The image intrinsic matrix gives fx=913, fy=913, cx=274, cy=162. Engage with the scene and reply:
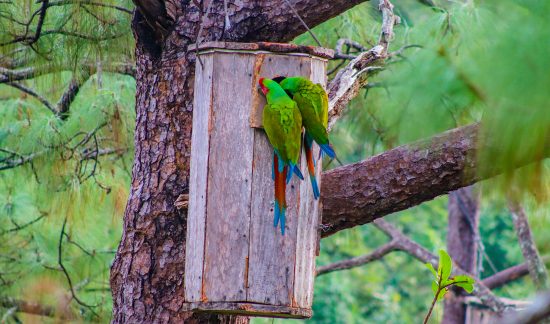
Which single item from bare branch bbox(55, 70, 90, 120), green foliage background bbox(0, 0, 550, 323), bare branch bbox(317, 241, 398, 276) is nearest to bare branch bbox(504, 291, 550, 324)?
green foliage background bbox(0, 0, 550, 323)

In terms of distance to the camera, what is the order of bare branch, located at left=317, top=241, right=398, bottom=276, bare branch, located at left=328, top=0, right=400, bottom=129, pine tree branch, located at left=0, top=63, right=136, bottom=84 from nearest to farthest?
bare branch, located at left=328, top=0, right=400, bottom=129 → pine tree branch, located at left=0, top=63, right=136, bottom=84 → bare branch, located at left=317, top=241, right=398, bottom=276

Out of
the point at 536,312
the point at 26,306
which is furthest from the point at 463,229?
the point at 536,312

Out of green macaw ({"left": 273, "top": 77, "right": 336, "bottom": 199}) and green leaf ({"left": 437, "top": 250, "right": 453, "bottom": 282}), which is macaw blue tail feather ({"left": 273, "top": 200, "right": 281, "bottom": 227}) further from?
green leaf ({"left": 437, "top": 250, "right": 453, "bottom": 282})

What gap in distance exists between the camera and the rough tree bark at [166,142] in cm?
268

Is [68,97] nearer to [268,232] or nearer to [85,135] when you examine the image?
[85,135]

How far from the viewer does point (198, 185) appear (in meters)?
2.46

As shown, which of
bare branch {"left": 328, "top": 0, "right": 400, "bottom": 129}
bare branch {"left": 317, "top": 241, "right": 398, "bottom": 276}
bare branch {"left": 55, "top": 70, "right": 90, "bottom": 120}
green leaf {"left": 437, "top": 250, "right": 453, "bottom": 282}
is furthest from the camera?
bare branch {"left": 317, "top": 241, "right": 398, "bottom": 276}

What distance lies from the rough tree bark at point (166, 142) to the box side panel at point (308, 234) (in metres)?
0.32

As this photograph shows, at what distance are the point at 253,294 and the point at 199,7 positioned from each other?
915 mm

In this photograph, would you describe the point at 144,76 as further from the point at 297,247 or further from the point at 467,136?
the point at 467,136

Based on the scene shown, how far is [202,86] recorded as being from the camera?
2.49 metres

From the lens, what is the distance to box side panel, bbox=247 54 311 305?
238 cm

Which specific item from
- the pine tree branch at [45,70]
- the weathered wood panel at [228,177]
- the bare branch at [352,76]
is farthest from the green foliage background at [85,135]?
→ the weathered wood panel at [228,177]

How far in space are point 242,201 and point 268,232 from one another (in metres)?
0.11
